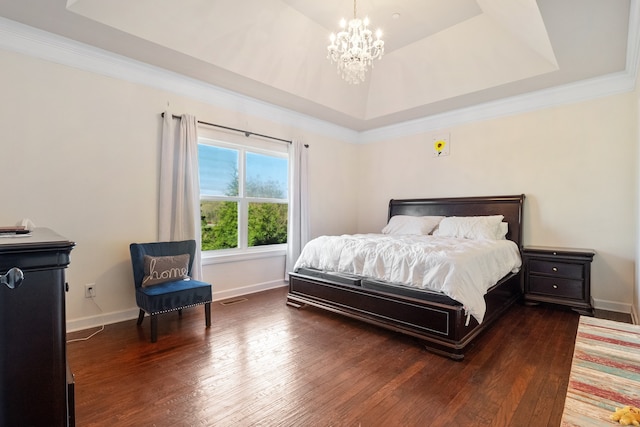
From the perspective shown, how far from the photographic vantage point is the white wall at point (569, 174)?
344 cm

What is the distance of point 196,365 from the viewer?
2.28 m

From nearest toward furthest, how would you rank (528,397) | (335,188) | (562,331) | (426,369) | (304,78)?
1. (528,397)
2. (426,369)
3. (562,331)
4. (304,78)
5. (335,188)

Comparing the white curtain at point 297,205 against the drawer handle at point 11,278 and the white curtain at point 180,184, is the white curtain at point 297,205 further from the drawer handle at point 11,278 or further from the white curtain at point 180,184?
the drawer handle at point 11,278

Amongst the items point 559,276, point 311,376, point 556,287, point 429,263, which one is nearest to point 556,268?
point 559,276

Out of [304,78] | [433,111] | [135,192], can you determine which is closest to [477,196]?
[433,111]

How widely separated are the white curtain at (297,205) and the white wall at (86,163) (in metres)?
1.38

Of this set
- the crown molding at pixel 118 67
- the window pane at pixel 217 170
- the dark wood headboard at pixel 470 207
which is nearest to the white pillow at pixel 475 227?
the dark wood headboard at pixel 470 207

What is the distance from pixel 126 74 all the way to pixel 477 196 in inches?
182

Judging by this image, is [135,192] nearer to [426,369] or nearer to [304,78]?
[304,78]

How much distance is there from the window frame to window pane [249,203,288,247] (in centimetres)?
7

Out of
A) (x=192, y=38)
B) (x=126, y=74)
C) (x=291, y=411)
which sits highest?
(x=192, y=38)

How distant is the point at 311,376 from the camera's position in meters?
2.14

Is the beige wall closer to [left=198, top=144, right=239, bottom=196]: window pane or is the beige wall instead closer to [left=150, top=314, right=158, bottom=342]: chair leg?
[left=198, top=144, right=239, bottom=196]: window pane

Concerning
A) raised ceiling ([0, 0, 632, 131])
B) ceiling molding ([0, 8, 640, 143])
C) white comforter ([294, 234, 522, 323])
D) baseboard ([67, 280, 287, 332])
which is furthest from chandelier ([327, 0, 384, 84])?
baseboard ([67, 280, 287, 332])
